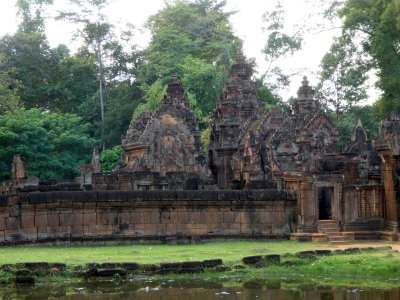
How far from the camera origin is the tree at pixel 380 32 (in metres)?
41.7

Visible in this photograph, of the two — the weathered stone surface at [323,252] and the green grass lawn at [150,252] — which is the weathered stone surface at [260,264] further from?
the weathered stone surface at [323,252]

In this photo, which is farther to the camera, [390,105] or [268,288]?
[390,105]

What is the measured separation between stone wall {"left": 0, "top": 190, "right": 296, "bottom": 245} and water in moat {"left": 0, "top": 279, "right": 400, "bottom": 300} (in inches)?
187

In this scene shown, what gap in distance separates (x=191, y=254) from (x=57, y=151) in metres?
30.3

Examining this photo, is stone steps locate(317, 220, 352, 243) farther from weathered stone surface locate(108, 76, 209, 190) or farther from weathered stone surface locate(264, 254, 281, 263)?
weathered stone surface locate(108, 76, 209, 190)

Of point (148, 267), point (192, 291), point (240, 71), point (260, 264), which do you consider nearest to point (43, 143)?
point (240, 71)

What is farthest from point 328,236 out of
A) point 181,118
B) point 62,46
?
point 62,46

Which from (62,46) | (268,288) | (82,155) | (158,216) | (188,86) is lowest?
(268,288)

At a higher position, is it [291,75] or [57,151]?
[291,75]

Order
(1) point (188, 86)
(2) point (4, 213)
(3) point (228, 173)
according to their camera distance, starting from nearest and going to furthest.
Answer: (2) point (4, 213) < (3) point (228, 173) < (1) point (188, 86)

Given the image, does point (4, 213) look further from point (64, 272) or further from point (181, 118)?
point (181, 118)

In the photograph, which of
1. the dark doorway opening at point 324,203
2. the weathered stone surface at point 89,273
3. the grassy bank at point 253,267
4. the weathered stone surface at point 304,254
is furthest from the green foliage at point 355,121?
the weathered stone surface at point 89,273

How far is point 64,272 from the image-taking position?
1465cm

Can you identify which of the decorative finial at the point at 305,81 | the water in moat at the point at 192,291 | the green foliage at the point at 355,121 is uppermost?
the decorative finial at the point at 305,81
